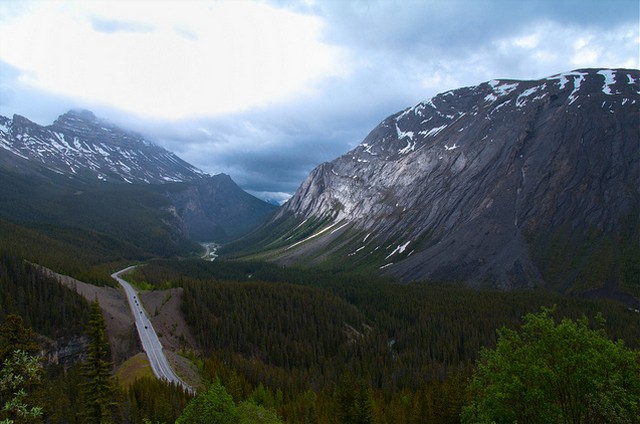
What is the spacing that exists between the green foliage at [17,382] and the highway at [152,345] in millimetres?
41938

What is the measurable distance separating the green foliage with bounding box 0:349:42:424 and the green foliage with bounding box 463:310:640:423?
20.7m

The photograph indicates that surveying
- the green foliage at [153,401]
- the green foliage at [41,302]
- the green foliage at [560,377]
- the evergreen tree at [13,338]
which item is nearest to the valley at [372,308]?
the evergreen tree at [13,338]

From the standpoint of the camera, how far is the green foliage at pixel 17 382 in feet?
44.4

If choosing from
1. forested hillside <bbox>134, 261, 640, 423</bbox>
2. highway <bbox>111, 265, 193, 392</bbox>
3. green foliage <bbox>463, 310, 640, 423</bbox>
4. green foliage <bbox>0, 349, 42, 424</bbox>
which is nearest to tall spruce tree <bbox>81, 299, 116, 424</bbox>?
green foliage <bbox>0, 349, 42, 424</bbox>

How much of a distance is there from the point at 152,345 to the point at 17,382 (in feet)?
202

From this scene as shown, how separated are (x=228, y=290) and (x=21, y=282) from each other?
4747 cm

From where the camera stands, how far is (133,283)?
125750 mm

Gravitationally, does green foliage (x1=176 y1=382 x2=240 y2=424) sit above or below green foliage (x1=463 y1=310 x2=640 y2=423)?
below

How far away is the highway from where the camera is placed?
57.6m

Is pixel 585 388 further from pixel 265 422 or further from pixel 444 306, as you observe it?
pixel 444 306

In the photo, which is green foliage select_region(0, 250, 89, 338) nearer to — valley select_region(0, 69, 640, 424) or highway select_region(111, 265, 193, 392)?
valley select_region(0, 69, 640, 424)

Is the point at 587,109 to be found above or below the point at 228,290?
above

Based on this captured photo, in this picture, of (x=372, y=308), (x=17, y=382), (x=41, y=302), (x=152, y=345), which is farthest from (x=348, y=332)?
(x=17, y=382)

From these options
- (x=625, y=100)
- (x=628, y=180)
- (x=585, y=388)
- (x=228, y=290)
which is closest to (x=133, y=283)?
(x=228, y=290)
